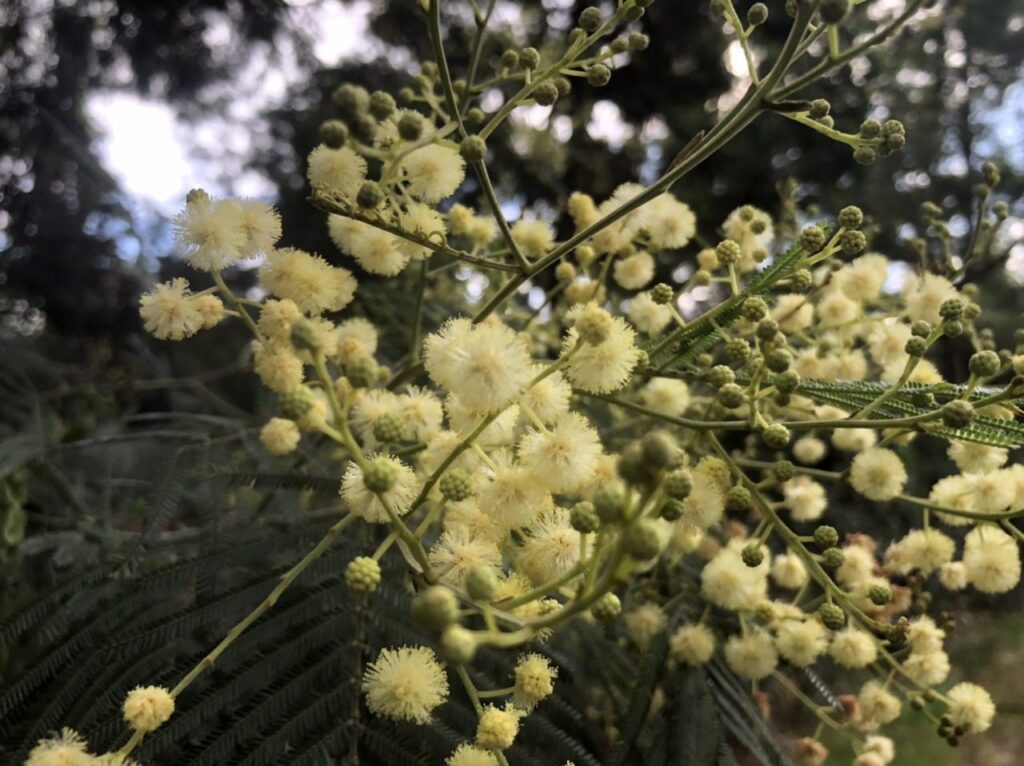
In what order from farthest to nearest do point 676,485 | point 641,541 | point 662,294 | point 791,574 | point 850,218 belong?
point 791,574 < point 662,294 < point 850,218 < point 676,485 < point 641,541

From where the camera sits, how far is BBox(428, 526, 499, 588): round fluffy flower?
785mm

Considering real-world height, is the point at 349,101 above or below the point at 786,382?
above

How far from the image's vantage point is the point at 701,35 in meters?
3.07

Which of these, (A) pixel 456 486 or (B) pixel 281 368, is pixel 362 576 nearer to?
(A) pixel 456 486

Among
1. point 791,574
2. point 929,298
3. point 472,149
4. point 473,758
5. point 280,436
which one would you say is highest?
point 929,298

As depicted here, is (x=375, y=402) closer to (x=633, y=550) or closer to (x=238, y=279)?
(x=633, y=550)

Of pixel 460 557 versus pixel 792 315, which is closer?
pixel 460 557

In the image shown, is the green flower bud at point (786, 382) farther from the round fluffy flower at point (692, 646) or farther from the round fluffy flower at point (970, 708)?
the round fluffy flower at point (970, 708)

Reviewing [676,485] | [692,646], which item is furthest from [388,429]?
[692,646]

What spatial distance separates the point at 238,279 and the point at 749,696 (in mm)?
2194

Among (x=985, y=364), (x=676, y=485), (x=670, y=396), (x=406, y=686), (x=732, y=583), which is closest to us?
(x=676, y=485)

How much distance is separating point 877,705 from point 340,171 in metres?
1.20

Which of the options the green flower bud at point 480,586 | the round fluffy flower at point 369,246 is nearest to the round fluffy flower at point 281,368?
the round fluffy flower at point 369,246

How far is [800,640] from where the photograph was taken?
1.21 m
